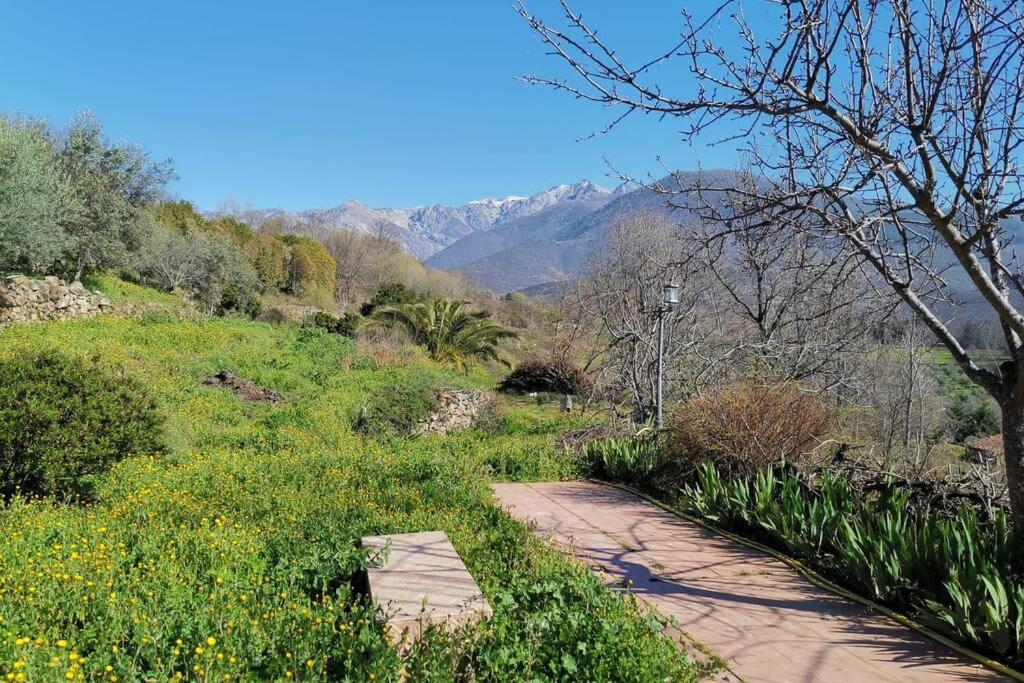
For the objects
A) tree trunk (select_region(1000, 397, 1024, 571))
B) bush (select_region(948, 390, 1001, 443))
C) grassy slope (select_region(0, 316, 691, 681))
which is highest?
tree trunk (select_region(1000, 397, 1024, 571))

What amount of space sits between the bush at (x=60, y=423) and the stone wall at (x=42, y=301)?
34.2ft

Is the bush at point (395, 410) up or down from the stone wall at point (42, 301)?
down

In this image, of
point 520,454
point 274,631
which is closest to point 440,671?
point 274,631

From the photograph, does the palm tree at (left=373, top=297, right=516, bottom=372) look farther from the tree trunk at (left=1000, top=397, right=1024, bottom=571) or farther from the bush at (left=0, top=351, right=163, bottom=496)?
the tree trunk at (left=1000, top=397, right=1024, bottom=571)

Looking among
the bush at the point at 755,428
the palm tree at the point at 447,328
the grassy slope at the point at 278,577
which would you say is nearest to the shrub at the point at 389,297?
the palm tree at the point at 447,328

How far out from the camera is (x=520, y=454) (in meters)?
7.67

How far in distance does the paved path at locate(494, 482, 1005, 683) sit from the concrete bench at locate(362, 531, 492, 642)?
108 cm

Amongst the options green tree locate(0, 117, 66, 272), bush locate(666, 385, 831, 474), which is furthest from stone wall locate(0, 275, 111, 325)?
bush locate(666, 385, 831, 474)

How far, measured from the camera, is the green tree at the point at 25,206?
1400cm

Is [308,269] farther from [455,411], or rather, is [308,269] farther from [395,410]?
[395,410]

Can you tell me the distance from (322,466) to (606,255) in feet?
44.0

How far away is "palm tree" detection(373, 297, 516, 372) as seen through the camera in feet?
67.0

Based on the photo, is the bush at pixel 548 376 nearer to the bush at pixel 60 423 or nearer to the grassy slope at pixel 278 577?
the grassy slope at pixel 278 577

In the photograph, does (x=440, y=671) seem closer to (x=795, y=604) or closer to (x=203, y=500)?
(x=795, y=604)
